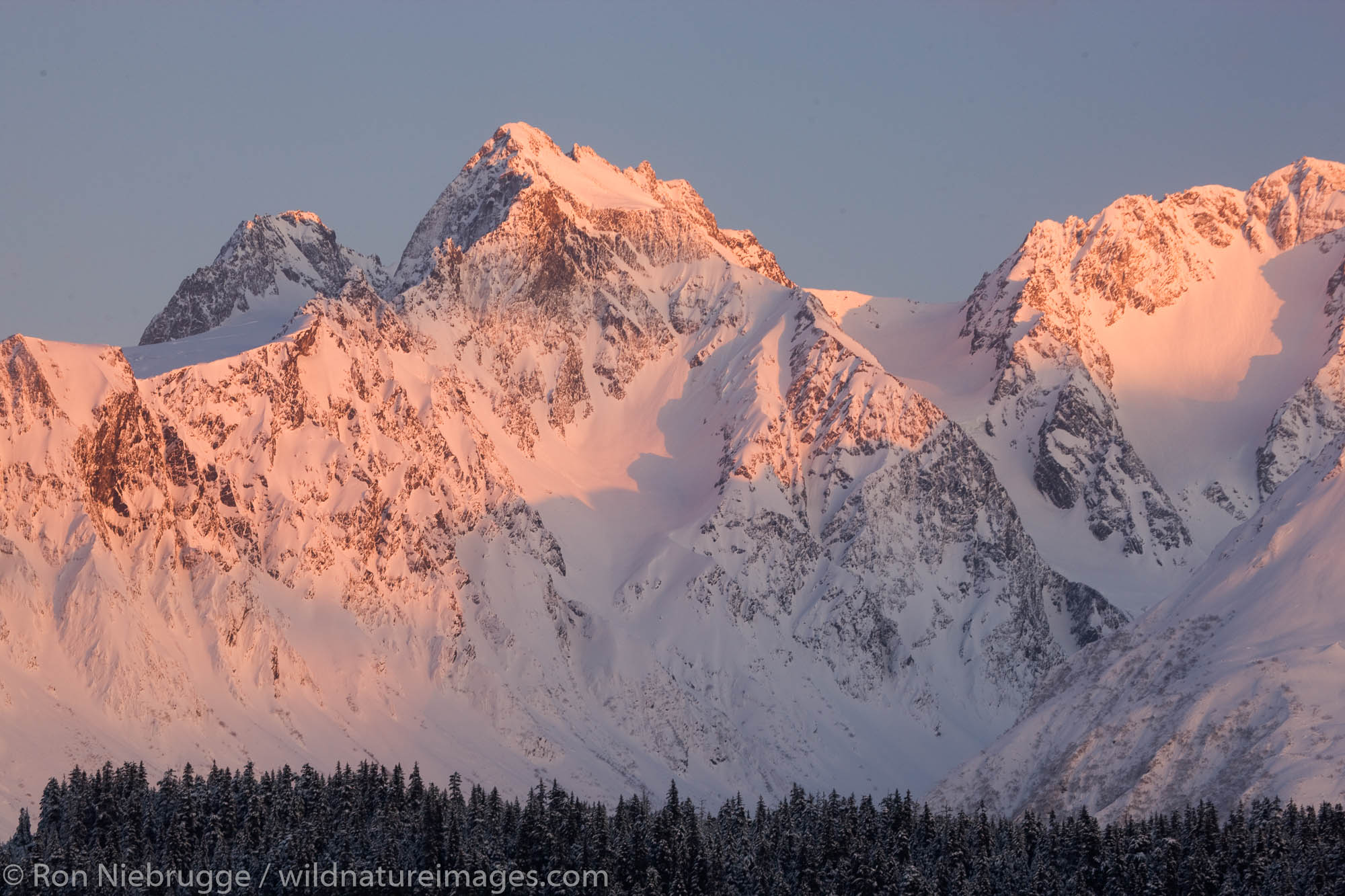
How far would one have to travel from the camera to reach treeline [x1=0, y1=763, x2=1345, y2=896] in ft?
546

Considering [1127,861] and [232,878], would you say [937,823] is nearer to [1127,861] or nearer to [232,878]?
[1127,861]

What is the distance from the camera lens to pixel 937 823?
19312cm

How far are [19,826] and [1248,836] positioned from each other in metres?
109

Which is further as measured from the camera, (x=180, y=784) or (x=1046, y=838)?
(x=180, y=784)

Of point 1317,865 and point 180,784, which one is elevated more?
point 180,784

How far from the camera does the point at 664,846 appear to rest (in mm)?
172250

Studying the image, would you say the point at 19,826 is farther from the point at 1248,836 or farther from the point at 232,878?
the point at 1248,836

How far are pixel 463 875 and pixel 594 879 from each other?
36.0 feet

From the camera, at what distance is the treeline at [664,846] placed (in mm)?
166375

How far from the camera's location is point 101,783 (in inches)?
7603

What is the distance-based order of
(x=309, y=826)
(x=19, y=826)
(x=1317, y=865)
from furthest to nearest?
(x=19, y=826) < (x=309, y=826) < (x=1317, y=865)

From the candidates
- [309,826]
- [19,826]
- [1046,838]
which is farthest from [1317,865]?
[19,826]

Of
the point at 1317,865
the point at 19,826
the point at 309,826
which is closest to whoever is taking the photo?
the point at 1317,865

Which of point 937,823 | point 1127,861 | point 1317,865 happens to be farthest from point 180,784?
point 1317,865
